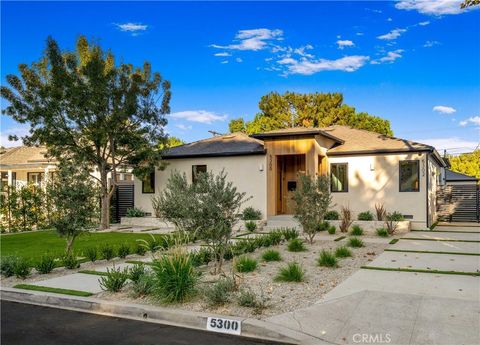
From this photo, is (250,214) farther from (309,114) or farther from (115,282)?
(309,114)

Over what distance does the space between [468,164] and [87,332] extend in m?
45.9

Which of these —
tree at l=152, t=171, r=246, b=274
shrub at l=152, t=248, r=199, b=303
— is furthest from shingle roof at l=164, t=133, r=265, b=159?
shrub at l=152, t=248, r=199, b=303

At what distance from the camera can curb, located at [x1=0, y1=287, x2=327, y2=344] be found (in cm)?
502

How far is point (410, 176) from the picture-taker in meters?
17.3

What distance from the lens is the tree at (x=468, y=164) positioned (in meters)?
41.7

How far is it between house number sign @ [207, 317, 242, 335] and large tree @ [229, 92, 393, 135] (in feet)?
109

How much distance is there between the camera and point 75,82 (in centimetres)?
1700

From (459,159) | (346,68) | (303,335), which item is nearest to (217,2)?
(303,335)

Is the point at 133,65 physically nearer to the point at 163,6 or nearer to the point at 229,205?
the point at 163,6

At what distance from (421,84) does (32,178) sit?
1072 inches

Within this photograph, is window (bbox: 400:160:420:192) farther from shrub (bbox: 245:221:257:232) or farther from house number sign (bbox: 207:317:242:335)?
house number sign (bbox: 207:317:242:335)

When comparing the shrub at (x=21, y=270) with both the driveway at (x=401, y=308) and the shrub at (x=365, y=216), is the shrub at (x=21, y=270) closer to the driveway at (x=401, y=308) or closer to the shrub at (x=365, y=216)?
the driveway at (x=401, y=308)

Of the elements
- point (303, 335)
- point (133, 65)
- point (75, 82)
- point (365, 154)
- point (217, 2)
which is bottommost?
point (303, 335)

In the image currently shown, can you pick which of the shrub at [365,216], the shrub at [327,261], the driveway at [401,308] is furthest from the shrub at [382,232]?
the shrub at [327,261]
